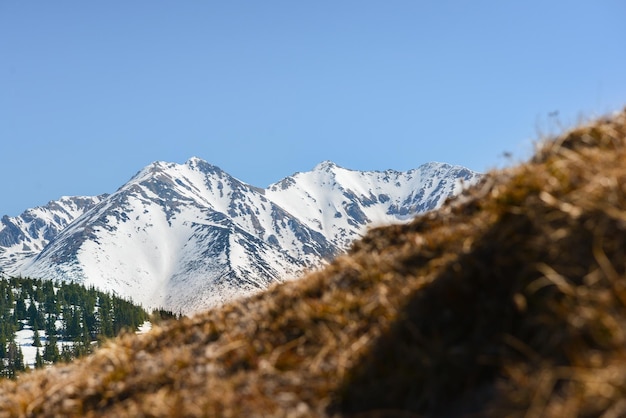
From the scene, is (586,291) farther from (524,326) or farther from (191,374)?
(191,374)

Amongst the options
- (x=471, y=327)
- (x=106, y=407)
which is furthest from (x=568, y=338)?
(x=106, y=407)

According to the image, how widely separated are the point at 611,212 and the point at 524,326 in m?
1.27

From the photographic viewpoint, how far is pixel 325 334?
6.04 meters

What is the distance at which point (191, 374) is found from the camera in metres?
6.16

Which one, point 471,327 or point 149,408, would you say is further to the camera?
point 149,408

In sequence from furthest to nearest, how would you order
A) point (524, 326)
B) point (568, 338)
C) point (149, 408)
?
point (149, 408), point (524, 326), point (568, 338)

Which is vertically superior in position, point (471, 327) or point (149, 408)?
point (149, 408)

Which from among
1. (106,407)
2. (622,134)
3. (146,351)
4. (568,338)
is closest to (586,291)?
(568,338)

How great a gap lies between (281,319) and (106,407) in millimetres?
2229

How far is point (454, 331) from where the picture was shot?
520 centimetres

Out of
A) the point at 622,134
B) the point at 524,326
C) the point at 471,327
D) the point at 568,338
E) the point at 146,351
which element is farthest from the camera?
the point at 146,351

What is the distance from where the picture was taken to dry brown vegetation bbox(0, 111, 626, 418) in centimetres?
420

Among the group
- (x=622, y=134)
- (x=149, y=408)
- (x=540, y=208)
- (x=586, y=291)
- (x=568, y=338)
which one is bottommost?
(x=568, y=338)

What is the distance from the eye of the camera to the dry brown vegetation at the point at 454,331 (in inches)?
165
